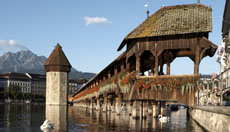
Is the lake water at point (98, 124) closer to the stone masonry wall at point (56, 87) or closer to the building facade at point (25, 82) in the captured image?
the stone masonry wall at point (56, 87)

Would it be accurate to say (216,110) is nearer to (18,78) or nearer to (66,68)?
(66,68)

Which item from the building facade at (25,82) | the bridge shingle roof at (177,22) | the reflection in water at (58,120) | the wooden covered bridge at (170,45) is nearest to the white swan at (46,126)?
the reflection in water at (58,120)

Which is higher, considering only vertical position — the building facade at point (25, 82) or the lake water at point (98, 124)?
the building facade at point (25, 82)

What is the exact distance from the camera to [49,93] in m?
79.6

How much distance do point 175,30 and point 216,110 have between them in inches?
409

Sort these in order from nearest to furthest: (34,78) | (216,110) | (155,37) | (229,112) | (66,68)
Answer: (229,112) → (216,110) → (155,37) → (66,68) → (34,78)

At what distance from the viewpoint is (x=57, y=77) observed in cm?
7850

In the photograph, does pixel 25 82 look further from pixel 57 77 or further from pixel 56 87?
pixel 57 77

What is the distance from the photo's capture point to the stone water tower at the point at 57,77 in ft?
258

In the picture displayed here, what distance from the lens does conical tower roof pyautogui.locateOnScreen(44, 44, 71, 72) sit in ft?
257

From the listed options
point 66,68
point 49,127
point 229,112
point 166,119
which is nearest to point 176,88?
point 166,119

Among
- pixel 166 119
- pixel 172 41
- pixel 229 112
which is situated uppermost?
pixel 172 41

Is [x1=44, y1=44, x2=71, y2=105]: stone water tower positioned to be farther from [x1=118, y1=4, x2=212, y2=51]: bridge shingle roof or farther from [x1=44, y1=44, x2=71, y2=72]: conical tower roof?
[x1=118, y1=4, x2=212, y2=51]: bridge shingle roof

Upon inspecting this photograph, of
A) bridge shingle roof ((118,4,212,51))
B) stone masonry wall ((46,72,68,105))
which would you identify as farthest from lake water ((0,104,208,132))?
stone masonry wall ((46,72,68,105))
